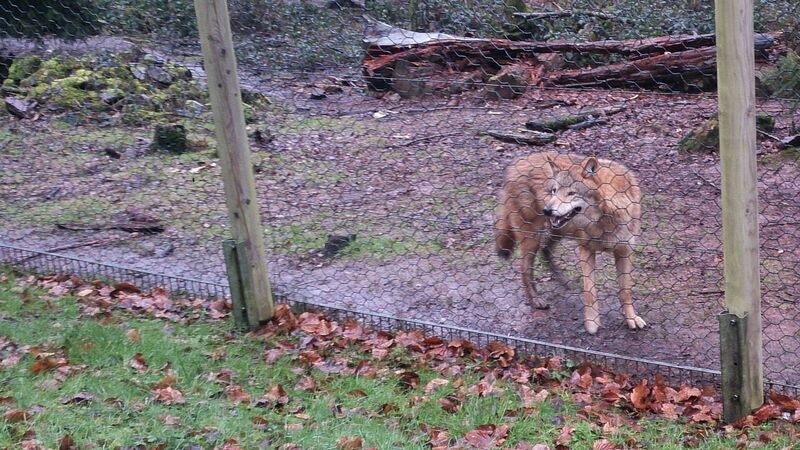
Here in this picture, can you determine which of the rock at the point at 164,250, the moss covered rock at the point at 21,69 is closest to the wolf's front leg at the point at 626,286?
the rock at the point at 164,250

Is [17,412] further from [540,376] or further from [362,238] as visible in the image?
[362,238]

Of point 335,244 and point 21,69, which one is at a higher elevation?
point 21,69

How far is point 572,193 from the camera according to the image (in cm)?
488

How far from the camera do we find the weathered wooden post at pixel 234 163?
4.27 metres

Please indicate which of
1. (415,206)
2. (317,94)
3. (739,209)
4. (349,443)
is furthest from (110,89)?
(739,209)

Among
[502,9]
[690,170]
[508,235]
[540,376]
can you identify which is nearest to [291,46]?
[502,9]

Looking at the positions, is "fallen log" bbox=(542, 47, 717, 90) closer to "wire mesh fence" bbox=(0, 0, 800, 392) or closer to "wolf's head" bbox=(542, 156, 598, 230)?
"wire mesh fence" bbox=(0, 0, 800, 392)

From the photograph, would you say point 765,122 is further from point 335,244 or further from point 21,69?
point 21,69

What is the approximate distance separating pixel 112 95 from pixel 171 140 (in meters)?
1.22

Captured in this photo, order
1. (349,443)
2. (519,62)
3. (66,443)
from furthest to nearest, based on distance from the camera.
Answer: (519,62) < (349,443) < (66,443)

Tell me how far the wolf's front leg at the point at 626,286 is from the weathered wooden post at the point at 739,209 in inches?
46.5

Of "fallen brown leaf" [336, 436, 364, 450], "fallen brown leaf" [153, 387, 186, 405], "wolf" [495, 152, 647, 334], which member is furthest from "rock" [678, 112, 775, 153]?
"fallen brown leaf" [153, 387, 186, 405]

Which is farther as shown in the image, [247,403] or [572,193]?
[572,193]

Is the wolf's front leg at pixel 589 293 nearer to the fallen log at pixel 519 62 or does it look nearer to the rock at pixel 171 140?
the fallen log at pixel 519 62
